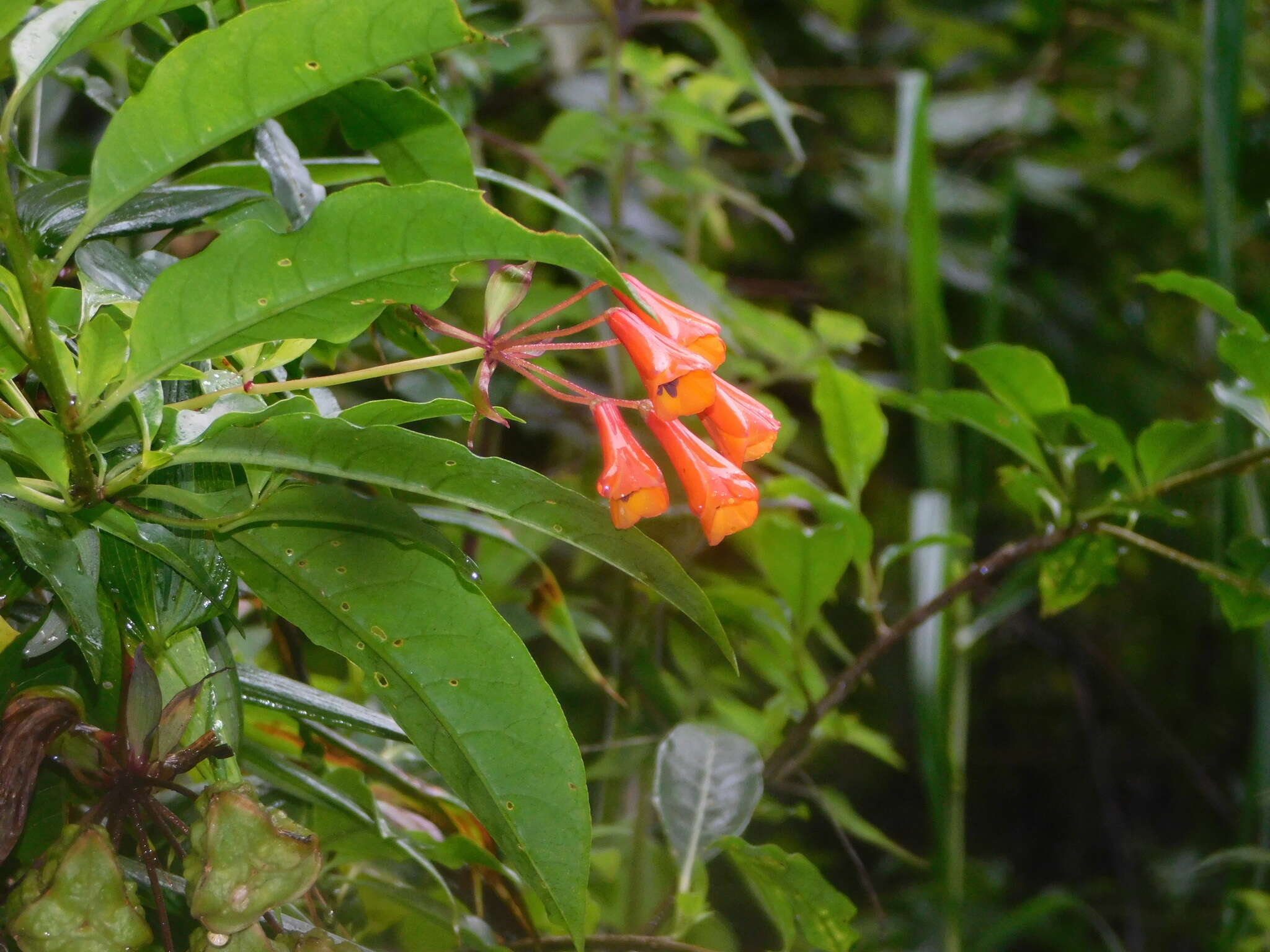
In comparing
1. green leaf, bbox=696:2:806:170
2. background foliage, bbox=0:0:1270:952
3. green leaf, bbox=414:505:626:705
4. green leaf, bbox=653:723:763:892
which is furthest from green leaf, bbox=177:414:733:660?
green leaf, bbox=696:2:806:170

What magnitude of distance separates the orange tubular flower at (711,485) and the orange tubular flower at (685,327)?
0.03 meters

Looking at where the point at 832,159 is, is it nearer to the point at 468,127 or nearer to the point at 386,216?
the point at 468,127

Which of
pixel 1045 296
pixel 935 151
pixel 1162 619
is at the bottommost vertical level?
pixel 1162 619

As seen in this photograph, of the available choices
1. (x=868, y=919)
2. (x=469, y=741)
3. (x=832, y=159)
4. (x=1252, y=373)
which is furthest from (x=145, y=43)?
(x=868, y=919)

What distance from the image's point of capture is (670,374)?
1.03 feet

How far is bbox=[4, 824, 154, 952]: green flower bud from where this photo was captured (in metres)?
0.25

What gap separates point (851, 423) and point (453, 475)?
34 cm

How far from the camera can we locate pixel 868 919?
1.34 metres

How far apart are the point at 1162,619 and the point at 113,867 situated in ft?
5.13

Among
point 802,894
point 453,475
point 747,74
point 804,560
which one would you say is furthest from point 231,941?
point 747,74

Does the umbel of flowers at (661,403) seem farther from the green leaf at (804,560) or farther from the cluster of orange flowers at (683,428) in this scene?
the green leaf at (804,560)

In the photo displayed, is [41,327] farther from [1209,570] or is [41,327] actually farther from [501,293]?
[1209,570]

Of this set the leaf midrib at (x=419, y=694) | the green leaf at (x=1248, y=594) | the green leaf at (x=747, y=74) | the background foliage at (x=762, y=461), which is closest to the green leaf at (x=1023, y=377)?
the background foliage at (x=762, y=461)

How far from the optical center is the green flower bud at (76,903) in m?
0.25
